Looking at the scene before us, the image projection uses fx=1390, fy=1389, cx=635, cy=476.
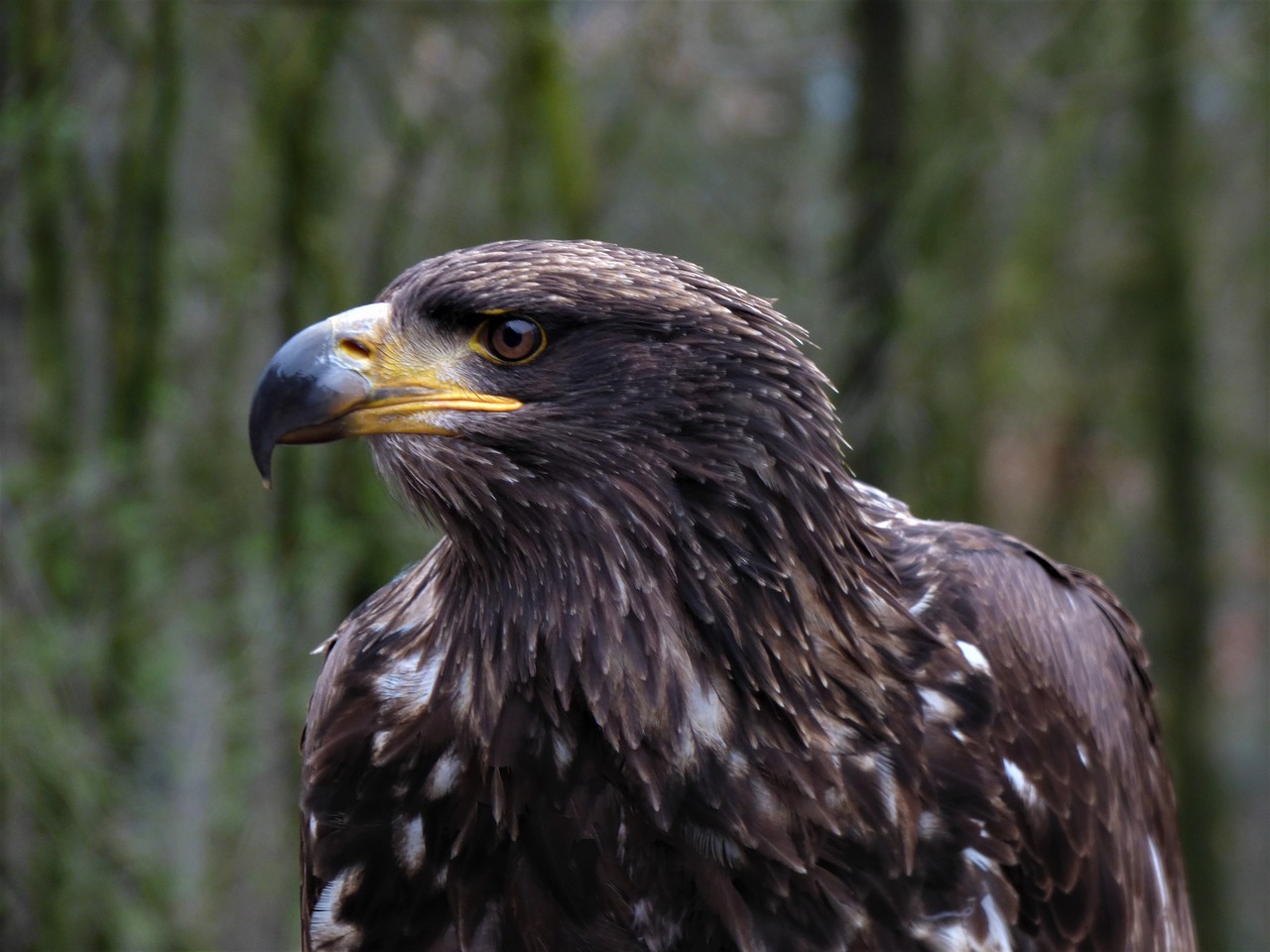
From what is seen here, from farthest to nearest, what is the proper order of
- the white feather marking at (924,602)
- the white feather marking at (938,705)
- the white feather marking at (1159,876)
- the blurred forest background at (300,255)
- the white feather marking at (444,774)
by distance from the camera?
the blurred forest background at (300,255), the white feather marking at (1159,876), the white feather marking at (924,602), the white feather marking at (938,705), the white feather marking at (444,774)

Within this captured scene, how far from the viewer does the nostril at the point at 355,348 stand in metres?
2.69

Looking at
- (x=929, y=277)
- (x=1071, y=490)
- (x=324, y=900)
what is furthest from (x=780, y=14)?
(x=324, y=900)

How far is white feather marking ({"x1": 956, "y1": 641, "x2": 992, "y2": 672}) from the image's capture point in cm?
293

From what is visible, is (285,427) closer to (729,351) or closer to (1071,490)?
(729,351)

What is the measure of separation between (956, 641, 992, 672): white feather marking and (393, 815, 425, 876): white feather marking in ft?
3.87

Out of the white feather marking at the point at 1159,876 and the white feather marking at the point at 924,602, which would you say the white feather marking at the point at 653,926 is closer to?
the white feather marking at the point at 924,602

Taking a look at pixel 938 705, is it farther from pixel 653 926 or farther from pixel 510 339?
pixel 510 339

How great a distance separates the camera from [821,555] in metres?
2.75

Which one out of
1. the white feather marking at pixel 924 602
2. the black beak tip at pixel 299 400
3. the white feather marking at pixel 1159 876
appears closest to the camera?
the black beak tip at pixel 299 400

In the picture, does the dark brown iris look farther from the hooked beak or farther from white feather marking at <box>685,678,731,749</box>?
white feather marking at <box>685,678,731,749</box>

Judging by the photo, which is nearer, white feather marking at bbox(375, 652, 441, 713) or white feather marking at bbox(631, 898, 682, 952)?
white feather marking at bbox(631, 898, 682, 952)

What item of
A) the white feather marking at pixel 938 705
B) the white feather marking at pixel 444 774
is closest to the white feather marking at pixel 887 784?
the white feather marking at pixel 938 705

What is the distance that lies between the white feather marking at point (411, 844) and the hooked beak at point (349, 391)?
0.77m

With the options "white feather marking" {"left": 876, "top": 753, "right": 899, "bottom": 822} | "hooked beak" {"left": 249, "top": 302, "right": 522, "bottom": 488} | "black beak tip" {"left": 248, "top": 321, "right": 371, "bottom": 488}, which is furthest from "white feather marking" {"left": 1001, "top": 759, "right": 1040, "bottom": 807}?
"black beak tip" {"left": 248, "top": 321, "right": 371, "bottom": 488}
